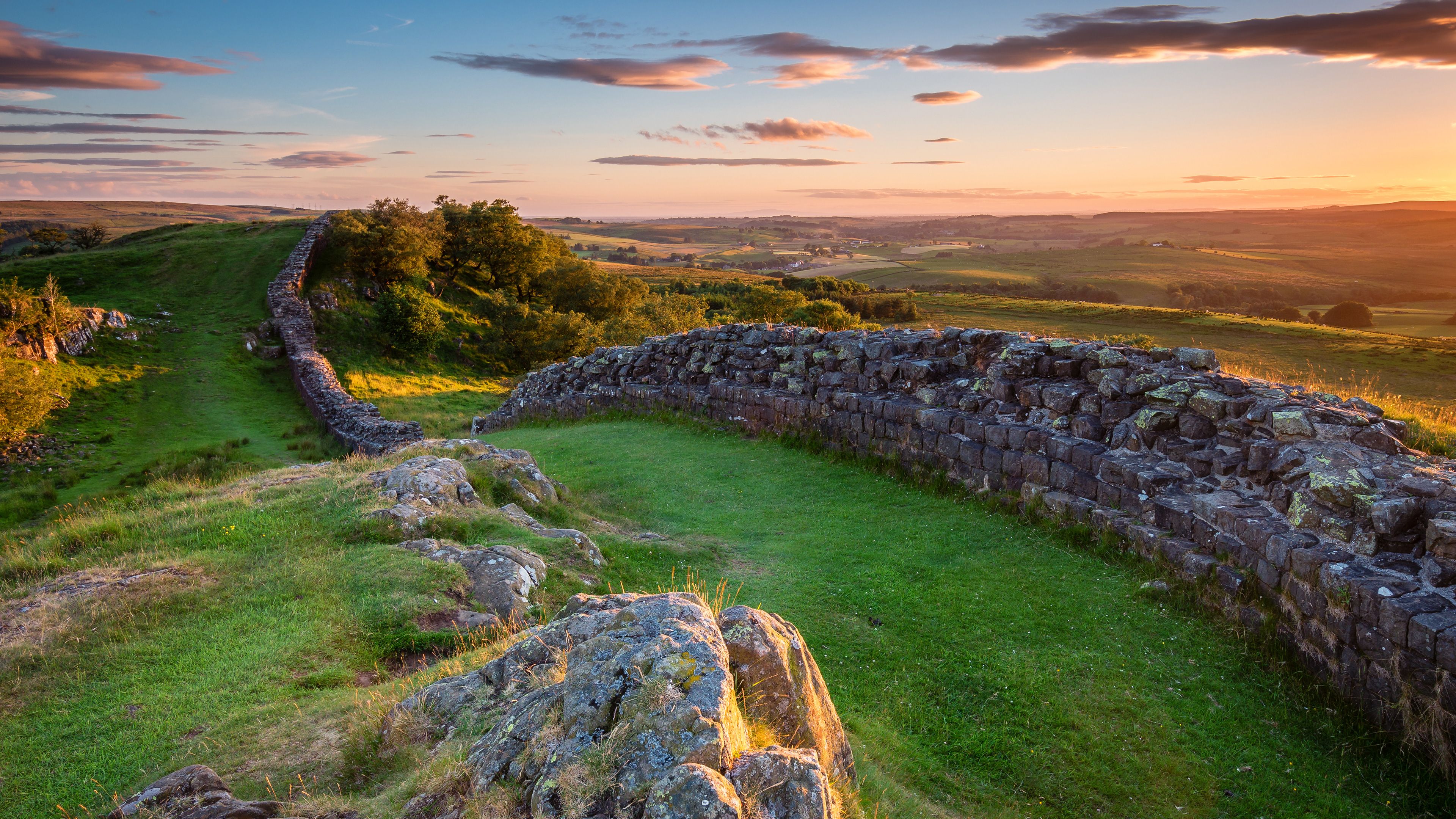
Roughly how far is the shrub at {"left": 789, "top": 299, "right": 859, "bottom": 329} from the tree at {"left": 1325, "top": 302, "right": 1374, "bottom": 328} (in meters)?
24.6

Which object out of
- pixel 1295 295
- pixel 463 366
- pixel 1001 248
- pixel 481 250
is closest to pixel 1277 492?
pixel 463 366

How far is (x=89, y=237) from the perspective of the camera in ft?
178

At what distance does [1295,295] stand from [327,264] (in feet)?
267

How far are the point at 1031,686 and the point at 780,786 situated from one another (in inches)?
153

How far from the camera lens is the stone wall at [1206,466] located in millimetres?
5480

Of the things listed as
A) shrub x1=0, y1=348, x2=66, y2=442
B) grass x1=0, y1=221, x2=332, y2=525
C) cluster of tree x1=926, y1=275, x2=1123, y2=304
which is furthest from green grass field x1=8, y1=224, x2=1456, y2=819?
cluster of tree x1=926, y1=275, x2=1123, y2=304

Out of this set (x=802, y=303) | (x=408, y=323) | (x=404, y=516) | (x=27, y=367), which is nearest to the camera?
(x=404, y=516)

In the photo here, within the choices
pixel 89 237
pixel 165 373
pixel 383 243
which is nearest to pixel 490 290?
pixel 383 243

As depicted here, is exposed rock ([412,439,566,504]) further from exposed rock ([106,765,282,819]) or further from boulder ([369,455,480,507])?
exposed rock ([106,765,282,819])

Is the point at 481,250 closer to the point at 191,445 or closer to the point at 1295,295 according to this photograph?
the point at 191,445

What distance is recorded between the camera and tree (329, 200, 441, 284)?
39312 millimetres

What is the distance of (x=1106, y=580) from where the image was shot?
25.2ft

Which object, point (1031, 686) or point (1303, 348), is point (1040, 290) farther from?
point (1031, 686)

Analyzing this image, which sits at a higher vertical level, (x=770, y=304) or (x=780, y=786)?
(x=770, y=304)
